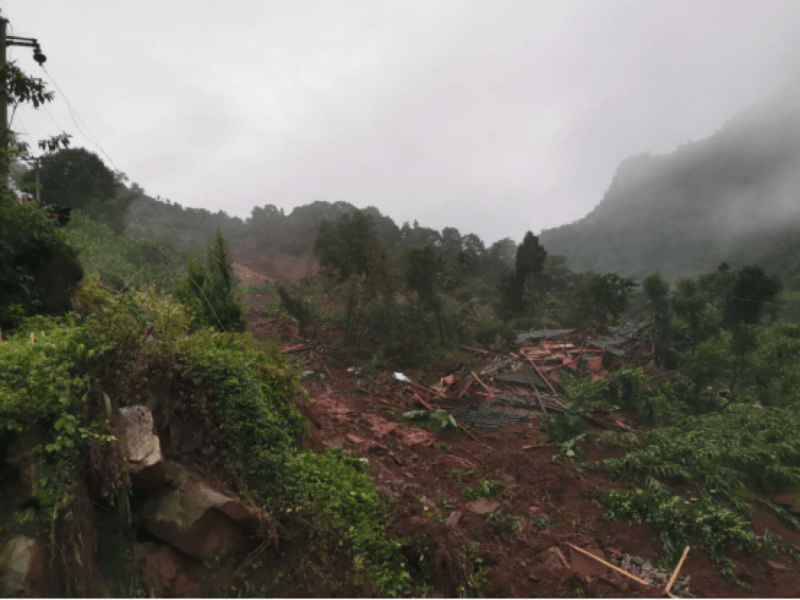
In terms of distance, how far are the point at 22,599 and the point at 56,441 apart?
848 millimetres

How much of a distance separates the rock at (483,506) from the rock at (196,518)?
2859 mm

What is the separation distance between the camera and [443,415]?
7957mm

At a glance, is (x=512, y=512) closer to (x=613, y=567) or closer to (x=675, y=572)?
(x=613, y=567)

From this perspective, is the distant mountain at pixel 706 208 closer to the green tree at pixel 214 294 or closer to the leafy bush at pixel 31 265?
the green tree at pixel 214 294

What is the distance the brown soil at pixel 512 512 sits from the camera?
386 centimetres

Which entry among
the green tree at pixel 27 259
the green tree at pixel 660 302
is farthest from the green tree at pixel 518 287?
the green tree at pixel 27 259

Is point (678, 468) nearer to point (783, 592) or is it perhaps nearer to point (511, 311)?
point (783, 592)

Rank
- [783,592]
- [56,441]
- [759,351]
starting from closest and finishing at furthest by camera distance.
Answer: [56,441] → [783,592] → [759,351]

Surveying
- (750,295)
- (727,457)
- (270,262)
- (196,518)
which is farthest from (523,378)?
(270,262)

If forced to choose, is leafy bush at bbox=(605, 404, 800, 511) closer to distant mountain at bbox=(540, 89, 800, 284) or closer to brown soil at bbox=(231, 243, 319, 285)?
brown soil at bbox=(231, 243, 319, 285)

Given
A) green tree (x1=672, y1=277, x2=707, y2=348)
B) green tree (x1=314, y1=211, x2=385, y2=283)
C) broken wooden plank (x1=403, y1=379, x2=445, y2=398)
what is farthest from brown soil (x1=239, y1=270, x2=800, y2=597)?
green tree (x1=314, y1=211, x2=385, y2=283)

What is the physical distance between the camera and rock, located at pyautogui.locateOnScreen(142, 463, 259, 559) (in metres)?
2.99

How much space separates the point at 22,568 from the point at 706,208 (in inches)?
3488

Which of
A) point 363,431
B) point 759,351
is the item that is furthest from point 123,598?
point 759,351
